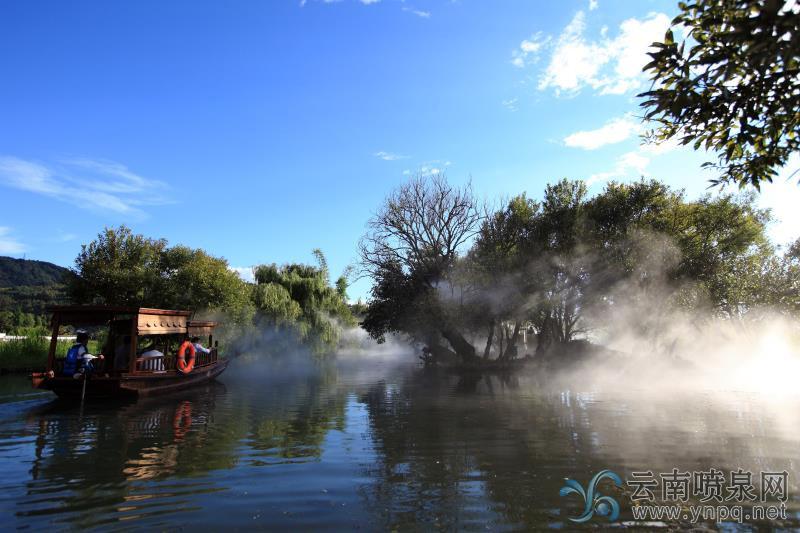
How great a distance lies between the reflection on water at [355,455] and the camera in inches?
245

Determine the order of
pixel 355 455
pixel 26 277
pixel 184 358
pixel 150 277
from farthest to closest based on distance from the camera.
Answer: pixel 26 277 → pixel 150 277 → pixel 184 358 → pixel 355 455

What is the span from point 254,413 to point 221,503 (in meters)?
8.45

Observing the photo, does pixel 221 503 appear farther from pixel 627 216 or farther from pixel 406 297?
pixel 627 216

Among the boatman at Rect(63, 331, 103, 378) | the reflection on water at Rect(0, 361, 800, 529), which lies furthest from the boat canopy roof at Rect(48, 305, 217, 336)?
the reflection on water at Rect(0, 361, 800, 529)

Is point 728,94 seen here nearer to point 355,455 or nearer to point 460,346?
point 355,455

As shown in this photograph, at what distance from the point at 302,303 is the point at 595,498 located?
3575 cm

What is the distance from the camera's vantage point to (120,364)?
1792 cm

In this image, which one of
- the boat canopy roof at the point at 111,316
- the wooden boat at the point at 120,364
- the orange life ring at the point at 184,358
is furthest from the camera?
the orange life ring at the point at 184,358

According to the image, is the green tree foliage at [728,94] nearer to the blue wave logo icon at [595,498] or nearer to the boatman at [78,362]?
the blue wave logo icon at [595,498]

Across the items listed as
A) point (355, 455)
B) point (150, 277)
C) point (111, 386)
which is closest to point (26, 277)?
point (150, 277)

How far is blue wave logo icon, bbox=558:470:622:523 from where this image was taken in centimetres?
614

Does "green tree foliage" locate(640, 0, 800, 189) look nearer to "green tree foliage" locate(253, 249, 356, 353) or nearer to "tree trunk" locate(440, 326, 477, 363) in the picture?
"tree trunk" locate(440, 326, 477, 363)

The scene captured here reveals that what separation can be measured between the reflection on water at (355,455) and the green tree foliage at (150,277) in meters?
12.7

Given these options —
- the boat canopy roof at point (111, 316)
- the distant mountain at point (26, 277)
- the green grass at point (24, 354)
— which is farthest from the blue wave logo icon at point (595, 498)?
the distant mountain at point (26, 277)
